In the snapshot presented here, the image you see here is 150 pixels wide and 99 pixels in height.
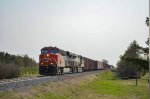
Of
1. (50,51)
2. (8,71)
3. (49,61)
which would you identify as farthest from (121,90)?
(8,71)

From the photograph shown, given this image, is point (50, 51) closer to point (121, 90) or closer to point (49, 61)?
point (49, 61)

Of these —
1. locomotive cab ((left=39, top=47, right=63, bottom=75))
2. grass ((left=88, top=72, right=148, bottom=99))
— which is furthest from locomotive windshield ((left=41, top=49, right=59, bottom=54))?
grass ((left=88, top=72, right=148, bottom=99))

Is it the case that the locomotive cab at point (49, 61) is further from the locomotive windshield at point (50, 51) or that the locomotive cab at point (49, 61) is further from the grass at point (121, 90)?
the grass at point (121, 90)

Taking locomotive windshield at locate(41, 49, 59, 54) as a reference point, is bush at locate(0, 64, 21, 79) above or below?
below

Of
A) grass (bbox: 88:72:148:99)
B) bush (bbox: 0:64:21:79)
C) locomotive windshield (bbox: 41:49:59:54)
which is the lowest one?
grass (bbox: 88:72:148:99)

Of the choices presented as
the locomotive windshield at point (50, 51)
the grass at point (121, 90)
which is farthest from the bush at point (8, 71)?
the grass at point (121, 90)

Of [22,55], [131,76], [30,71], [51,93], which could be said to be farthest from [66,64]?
[22,55]

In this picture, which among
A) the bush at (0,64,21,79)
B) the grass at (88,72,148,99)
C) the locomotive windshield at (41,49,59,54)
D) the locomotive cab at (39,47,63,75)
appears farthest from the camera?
the locomotive windshield at (41,49,59,54)

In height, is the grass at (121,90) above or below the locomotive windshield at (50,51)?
below

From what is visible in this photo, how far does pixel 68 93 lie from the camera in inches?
1257

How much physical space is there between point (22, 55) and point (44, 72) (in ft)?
286

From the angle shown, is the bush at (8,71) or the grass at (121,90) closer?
the grass at (121,90)

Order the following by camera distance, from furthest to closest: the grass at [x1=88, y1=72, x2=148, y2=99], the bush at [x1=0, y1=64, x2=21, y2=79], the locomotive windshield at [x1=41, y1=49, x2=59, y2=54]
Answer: the locomotive windshield at [x1=41, y1=49, x2=59, y2=54]
the bush at [x1=0, y1=64, x2=21, y2=79]
the grass at [x1=88, y1=72, x2=148, y2=99]

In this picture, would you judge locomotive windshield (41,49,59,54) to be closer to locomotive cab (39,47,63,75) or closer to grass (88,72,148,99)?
locomotive cab (39,47,63,75)
